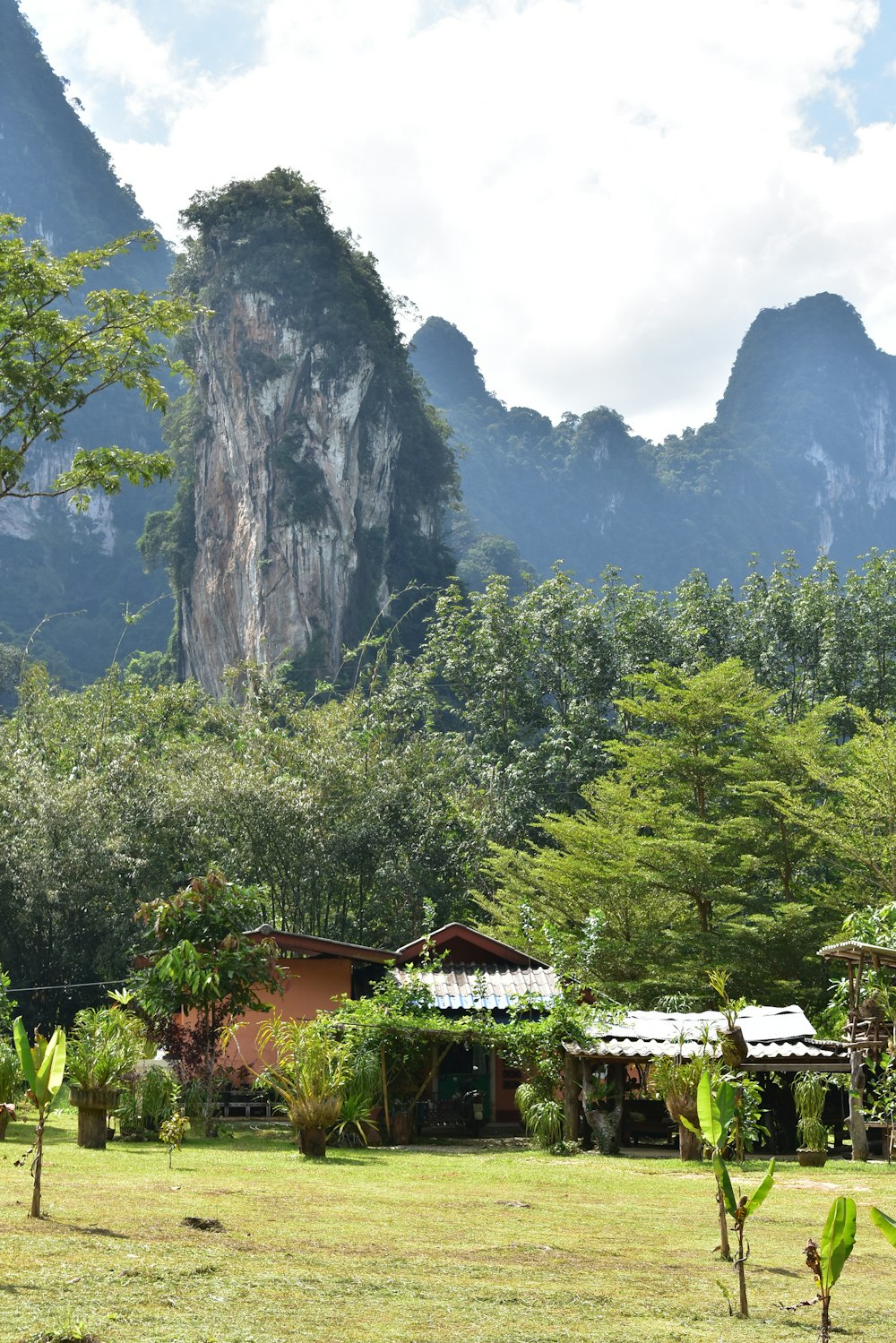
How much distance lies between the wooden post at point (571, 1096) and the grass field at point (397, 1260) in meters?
3.14

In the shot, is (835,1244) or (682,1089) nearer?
(835,1244)

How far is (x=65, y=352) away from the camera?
11516mm

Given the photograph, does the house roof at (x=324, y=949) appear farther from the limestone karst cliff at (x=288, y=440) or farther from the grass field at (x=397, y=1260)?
the limestone karst cliff at (x=288, y=440)

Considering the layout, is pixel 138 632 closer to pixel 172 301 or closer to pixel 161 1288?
pixel 172 301

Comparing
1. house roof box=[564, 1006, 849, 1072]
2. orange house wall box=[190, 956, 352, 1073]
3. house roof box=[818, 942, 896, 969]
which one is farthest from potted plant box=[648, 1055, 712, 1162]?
orange house wall box=[190, 956, 352, 1073]

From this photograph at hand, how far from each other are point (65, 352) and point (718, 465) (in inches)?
4540

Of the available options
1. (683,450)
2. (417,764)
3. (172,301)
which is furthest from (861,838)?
(683,450)

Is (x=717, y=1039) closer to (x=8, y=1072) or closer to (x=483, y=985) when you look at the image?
(x=483, y=985)

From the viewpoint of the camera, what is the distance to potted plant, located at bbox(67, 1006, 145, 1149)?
11.1 meters

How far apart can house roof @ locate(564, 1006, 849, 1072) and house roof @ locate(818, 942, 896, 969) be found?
1.09 metres

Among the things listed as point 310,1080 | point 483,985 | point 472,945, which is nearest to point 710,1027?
point 483,985

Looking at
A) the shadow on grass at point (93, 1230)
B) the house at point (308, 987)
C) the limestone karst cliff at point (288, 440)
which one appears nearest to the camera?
the shadow on grass at point (93, 1230)

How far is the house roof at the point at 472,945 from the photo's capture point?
1678cm

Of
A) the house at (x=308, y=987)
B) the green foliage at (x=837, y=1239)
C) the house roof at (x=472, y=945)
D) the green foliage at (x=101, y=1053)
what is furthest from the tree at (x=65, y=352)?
the green foliage at (x=837, y=1239)
